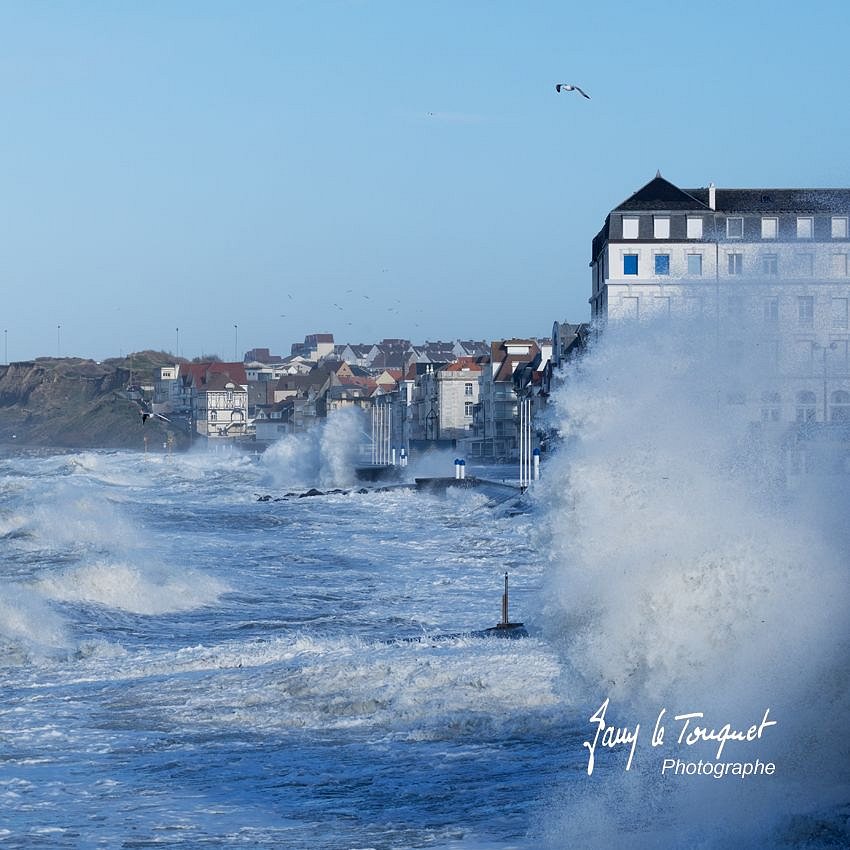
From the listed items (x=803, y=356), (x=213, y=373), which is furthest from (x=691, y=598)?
(x=213, y=373)

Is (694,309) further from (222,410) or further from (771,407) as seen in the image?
(222,410)

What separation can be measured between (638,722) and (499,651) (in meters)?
4.16

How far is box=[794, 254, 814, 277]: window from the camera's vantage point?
31.4 m

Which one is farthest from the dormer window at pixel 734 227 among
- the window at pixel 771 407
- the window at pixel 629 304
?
the window at pixel 771 407

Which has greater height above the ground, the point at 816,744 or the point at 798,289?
the point at 798,289

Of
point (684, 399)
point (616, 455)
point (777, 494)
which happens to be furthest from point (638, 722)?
point (684, 399)

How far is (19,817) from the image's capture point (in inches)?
423

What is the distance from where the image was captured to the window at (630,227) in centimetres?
5341

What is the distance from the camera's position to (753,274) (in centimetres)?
2941

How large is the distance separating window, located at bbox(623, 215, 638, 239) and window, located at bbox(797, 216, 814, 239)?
826 cm

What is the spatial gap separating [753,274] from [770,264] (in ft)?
4.75

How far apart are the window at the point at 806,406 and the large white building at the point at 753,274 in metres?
0.03

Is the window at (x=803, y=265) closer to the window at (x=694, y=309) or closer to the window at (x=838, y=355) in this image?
the window at (x=838, y=355)

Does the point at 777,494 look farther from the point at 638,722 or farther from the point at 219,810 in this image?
the point at 219,810
